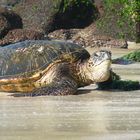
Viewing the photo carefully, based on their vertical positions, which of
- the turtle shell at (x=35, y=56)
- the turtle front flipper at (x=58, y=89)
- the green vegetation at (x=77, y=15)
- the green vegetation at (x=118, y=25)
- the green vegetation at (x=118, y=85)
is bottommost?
the green vegetation at (x=77, y=15)

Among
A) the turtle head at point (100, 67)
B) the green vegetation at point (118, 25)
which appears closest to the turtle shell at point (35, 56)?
the turtle head at point (100, 67)

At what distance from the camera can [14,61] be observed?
35.7 ft

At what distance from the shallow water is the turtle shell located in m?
0.50

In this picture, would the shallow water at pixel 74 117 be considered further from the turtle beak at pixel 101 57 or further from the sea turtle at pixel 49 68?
the turtle beak at pixel 101 57

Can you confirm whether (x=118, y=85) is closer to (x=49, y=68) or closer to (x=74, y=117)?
(x=49, y=68)

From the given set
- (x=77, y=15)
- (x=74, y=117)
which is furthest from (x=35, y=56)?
(x=77, y=15)

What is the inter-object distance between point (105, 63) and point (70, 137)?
4159mm

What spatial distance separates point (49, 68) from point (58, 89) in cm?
67

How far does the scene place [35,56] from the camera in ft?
35.2

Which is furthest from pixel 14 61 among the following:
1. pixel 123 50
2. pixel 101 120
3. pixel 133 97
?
pixel 123 50

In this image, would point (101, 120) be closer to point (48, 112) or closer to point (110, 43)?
point (48, 112)

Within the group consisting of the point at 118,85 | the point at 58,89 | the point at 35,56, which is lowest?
the point at 118,85

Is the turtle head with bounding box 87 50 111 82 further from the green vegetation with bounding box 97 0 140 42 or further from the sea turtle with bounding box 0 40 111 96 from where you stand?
the green vegetation with bounding box 97 0 140 42

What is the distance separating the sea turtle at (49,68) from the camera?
10.7 meters
